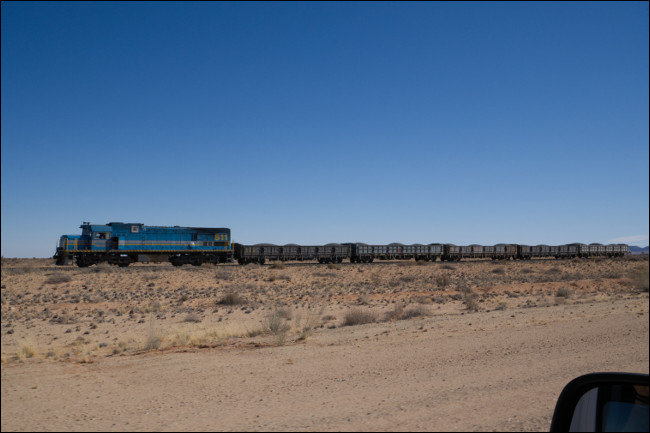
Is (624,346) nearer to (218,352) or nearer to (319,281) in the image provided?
(218,352)

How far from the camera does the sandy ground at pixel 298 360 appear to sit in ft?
31.7

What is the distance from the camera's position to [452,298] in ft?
97.5

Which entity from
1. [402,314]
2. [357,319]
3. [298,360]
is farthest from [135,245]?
[298,360]

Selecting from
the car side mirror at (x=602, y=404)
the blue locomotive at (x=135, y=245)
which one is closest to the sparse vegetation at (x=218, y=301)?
the blue locomotive at (x=135, y=245)

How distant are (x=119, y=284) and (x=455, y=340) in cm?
2498

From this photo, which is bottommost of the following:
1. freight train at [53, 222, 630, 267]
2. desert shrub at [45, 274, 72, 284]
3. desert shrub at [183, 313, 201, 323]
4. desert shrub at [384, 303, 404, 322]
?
desert shrub at [183, 313, 201, 323]

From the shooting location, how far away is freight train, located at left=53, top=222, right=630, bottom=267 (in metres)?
45.9

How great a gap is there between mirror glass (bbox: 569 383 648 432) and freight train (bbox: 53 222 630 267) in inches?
1908

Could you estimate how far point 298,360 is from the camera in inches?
544

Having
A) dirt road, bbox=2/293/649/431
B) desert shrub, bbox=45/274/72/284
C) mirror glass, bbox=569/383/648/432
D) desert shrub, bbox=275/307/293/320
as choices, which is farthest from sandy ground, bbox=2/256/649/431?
mirror glass, bbox=569/383/648/432

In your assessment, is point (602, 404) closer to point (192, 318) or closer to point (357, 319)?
point (357, 319)

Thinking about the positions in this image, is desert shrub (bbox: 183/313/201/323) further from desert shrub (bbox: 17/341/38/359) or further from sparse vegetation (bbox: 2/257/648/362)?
desert shrub (bbox: 17/341/38/359)

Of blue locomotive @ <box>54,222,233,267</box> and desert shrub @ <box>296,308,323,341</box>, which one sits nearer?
desert shrub @ <box>296,308,323,341</box>

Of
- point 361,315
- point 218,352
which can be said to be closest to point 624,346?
point 361,315
